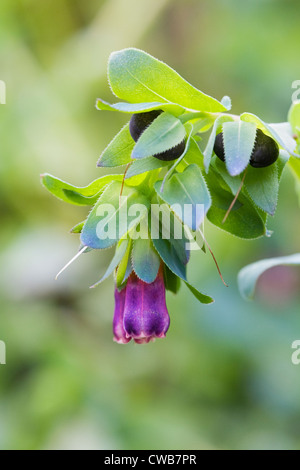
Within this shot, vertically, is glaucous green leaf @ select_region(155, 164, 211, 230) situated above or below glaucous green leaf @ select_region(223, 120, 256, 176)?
below

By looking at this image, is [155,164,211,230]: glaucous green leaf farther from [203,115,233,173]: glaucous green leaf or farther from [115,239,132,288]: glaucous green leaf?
[115,239,132,288]: glaucous green leaf

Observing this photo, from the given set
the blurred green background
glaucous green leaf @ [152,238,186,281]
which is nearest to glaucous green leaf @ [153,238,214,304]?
glaucous green leaf @ [152,238,186,281]

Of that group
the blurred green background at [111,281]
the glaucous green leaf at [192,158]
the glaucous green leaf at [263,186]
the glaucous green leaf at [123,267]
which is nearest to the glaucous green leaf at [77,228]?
the glaucous green leaf at [123,267]

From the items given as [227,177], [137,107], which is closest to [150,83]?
[137,107]

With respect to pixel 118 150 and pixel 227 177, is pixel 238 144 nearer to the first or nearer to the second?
pixel 227 177

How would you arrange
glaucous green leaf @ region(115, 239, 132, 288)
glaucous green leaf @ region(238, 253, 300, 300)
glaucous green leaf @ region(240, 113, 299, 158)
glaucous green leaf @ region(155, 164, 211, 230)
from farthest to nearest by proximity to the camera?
glaucous green leaf @ region(238, 253, 300, 300), glaucous green leaf @ region(115, 239, 132, 288), glaucous green leaf @ region(240, 113, 299, 158), glaucous green leaf @ region(155, 164, 211, 230)
